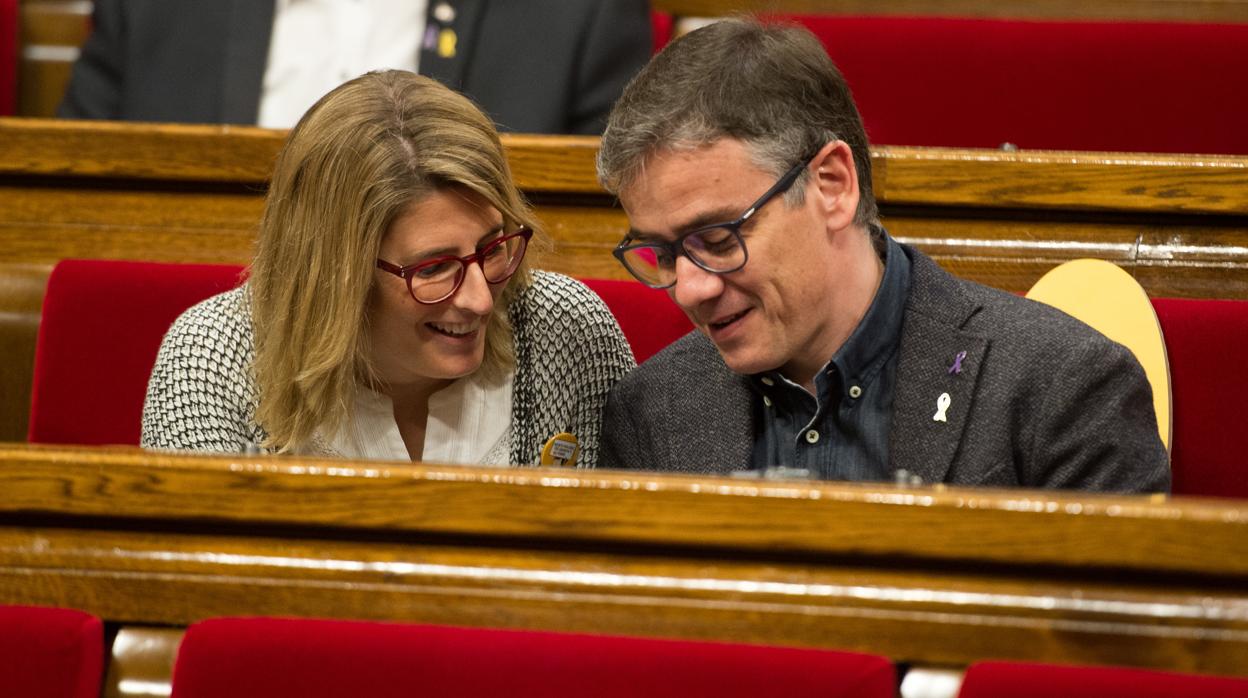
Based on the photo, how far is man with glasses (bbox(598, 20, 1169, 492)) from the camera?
63cm

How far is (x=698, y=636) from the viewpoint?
1.28ft

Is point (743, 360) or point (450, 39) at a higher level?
point (450, 39)

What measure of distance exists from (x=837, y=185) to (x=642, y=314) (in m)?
0.22

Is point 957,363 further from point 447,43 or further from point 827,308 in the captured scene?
point 447,43

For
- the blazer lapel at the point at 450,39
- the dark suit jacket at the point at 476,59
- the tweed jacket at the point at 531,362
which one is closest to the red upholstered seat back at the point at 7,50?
the dark suit jacket at the point at 476,59

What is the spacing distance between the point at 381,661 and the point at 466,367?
0.40 m

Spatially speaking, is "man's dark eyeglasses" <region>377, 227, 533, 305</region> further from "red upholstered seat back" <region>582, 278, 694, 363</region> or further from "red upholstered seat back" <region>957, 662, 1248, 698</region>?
"red upholstered seat back" <region>957, 662, 1248, 698</region>

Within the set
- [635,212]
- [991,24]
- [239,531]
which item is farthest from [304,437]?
[991,24]

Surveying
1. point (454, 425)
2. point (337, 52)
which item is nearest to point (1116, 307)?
point (454, 425)

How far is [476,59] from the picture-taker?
43.0 inches

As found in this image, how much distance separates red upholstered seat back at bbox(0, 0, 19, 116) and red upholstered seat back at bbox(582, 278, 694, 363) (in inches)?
26.2

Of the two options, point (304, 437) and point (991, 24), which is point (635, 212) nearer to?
point (304, 437)

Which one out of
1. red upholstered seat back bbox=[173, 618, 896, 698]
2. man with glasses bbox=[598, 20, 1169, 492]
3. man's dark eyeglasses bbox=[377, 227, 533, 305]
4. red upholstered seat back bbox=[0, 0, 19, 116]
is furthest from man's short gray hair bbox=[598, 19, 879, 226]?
red upholstered seat back bbox=[0, 0, 19, 116]

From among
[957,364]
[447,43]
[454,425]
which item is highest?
[447,43]
